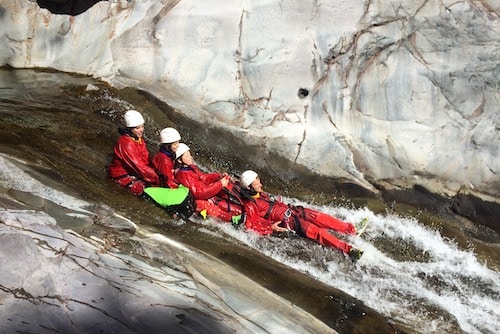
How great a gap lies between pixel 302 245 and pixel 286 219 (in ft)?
1.44

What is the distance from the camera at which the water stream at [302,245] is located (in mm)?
5328

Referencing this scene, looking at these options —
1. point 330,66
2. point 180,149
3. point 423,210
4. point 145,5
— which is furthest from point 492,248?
point 145,5

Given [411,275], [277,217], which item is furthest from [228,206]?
[411,275]

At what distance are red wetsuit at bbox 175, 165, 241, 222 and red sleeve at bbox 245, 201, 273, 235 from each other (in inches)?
5.9

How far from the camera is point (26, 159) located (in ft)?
21.1

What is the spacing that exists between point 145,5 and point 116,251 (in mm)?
5896

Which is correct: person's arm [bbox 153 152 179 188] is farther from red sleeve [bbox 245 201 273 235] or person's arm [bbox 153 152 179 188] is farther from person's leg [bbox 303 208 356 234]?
person's leg [bbox 303 208 356 234]

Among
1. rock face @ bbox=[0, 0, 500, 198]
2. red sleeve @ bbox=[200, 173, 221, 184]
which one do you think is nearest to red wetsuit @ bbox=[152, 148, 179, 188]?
red sleeve @ bbox=[200, 173, 221, 184]

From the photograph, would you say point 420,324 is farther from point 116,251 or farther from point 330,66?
point 330,66

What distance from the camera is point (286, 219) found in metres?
6.85

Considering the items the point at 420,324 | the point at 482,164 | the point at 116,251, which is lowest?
the point at 420,324

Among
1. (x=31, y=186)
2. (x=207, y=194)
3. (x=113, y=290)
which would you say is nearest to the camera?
(x=113, y=290)

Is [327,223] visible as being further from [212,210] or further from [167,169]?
[167,169]

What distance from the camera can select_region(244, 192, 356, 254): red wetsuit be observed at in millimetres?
6730
